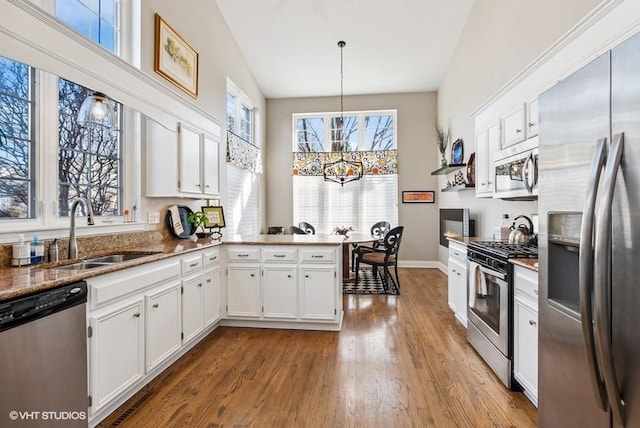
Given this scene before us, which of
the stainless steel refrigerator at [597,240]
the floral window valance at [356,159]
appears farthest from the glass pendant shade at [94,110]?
the floral window valance at [356,159]

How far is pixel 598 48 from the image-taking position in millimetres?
1992

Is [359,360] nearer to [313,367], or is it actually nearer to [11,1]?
[313,367]

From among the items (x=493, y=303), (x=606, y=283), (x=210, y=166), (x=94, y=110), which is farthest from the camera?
(x=210, y=166)

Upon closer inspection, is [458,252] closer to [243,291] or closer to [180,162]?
[243,291]

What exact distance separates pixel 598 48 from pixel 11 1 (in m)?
3.40

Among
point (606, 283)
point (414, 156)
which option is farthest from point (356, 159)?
point (606, 283)

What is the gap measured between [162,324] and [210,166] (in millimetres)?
2187

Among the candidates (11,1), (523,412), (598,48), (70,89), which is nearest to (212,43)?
(70,89)

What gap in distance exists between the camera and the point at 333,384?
2.32 metres

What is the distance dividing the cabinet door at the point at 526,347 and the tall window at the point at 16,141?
3180 millimetres

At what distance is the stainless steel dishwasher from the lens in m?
1.26

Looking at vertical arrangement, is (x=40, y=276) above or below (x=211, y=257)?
above

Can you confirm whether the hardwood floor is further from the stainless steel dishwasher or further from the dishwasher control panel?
the dishwasher control panel

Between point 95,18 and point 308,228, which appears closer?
point 95,18
